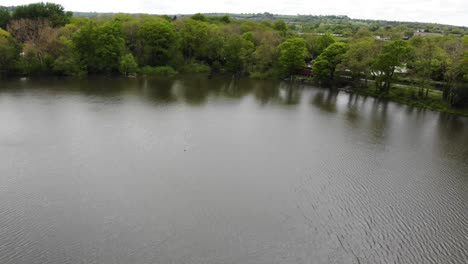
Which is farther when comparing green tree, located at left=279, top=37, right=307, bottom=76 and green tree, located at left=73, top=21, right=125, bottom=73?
green tree, located at left=279, top=37, right=307, bottom=76

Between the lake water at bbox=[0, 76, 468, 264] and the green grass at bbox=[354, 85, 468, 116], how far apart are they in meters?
3.71

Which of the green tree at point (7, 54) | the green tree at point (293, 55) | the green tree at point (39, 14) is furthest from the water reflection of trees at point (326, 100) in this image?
the green tree at point (39, 14)

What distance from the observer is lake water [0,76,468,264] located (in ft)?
46.4

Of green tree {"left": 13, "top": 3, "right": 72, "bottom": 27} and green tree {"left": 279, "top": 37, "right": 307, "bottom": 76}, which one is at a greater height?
green tree {"left": 13, "top": 3, "right": 72, "bottom": 27}

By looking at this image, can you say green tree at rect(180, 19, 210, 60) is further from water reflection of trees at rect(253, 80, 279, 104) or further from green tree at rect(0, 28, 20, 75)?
green tree at rect(0, 28, 20, 75)

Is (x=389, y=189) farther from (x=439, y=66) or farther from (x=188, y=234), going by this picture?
(x=439, y=66)

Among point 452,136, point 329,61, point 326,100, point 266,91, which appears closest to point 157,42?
point 266,91

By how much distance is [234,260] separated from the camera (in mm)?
13445

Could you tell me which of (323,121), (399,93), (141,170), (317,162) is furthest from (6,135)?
(399,93)

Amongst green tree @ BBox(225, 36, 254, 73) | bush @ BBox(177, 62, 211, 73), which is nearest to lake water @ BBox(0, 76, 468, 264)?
green tree @ BBox(225, 36, 254, 73)

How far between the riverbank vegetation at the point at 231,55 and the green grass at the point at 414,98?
0.10m

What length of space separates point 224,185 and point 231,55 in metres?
37.0

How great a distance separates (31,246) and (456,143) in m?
29.1

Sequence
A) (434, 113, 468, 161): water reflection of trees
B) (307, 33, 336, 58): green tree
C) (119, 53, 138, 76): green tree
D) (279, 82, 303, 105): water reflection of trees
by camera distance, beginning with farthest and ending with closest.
A: (307, 33, 336, 58): green tree
(119, 53, 138, 76): green tree
(279, 82, 303, 105): water reflection of trees
(434, 113, 468, 161): water reflection of trees
